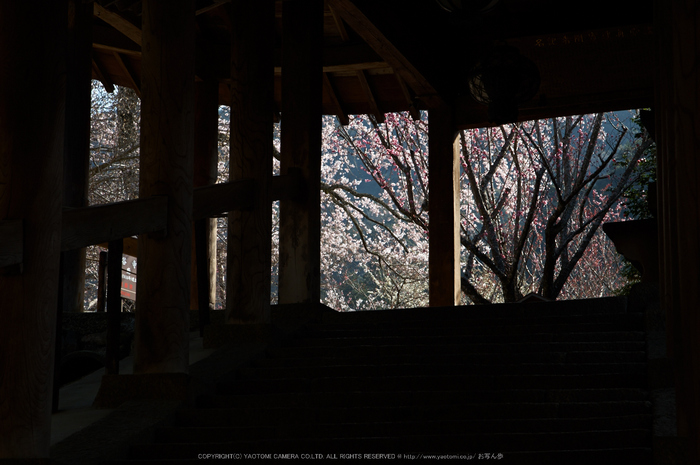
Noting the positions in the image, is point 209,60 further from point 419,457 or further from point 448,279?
point 419,457

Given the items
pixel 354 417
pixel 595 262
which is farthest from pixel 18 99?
pixel 595 262

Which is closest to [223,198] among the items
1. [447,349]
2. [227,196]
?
[227,196]

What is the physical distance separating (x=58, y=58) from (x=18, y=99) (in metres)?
0.23

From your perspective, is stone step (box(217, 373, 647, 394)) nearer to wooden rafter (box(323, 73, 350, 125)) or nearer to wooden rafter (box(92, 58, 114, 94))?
wooden rafter (box(323, 73, 350, 125))

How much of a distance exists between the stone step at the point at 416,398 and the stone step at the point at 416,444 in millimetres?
352

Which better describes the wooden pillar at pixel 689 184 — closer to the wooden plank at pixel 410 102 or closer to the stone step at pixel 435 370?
the stone step at pixel 435 370

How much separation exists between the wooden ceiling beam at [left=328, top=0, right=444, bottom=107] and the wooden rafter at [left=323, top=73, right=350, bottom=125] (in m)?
1.07

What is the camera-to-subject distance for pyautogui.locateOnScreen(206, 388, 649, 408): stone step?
3.47 metres

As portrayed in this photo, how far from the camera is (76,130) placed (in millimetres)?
6465

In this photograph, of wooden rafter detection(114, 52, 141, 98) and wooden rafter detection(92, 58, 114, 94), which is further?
wooden rafter detection(92, 58, 114, 94)

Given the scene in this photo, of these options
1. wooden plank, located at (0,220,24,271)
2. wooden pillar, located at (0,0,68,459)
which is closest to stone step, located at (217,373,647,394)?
wooden pillar, located at (0,0,68,459)

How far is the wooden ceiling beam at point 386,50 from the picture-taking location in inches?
236

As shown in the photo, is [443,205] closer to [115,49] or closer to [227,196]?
[115,49]

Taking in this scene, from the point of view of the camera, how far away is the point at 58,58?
122 inches
